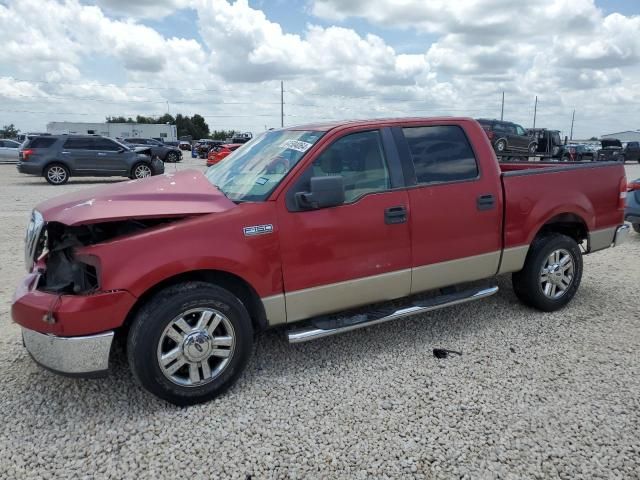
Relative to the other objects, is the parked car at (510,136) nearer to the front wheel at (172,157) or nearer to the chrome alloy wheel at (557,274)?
the front wheel at (172,157)

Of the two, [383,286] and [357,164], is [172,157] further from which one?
[383,286]

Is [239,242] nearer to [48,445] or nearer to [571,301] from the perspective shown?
[48,445]

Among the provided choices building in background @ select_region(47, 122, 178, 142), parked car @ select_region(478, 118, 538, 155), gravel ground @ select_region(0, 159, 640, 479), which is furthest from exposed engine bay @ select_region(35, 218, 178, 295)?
building in background @ select_region(47, 122, 178, 142)

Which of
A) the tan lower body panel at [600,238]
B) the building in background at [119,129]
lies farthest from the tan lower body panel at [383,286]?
the building in background at [119,129]

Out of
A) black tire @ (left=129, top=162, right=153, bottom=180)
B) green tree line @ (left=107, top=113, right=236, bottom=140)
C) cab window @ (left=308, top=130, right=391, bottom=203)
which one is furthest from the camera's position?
green tree line @ (left=107, top=113, right=236, bottom=140)

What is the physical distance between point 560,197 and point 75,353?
4.18m

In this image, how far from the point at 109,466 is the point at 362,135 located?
2748mm

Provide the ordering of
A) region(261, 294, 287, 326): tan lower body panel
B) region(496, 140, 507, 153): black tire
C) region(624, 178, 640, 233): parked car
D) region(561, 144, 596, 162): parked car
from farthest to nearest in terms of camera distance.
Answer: region(561, 144, 596, 162): parked car → region(496, 140, 507, 153): black tire → region(624, 178, 640, 233): parked car → region(261, 294, 287, 326): tan lower body panel

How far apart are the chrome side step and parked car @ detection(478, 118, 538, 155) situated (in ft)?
78.2

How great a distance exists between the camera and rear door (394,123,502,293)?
392 centimetres

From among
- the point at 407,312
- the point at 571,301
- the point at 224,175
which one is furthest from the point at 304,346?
the point at 571,301

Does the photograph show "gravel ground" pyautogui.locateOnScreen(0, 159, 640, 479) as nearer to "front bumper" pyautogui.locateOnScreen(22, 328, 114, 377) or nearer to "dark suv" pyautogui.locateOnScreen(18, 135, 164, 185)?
"front bumper" pyautogui.locateOnScreen(22, 328, 114, 377)

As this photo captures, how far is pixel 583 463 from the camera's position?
8.72ft

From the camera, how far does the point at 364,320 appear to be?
12.1 feet
